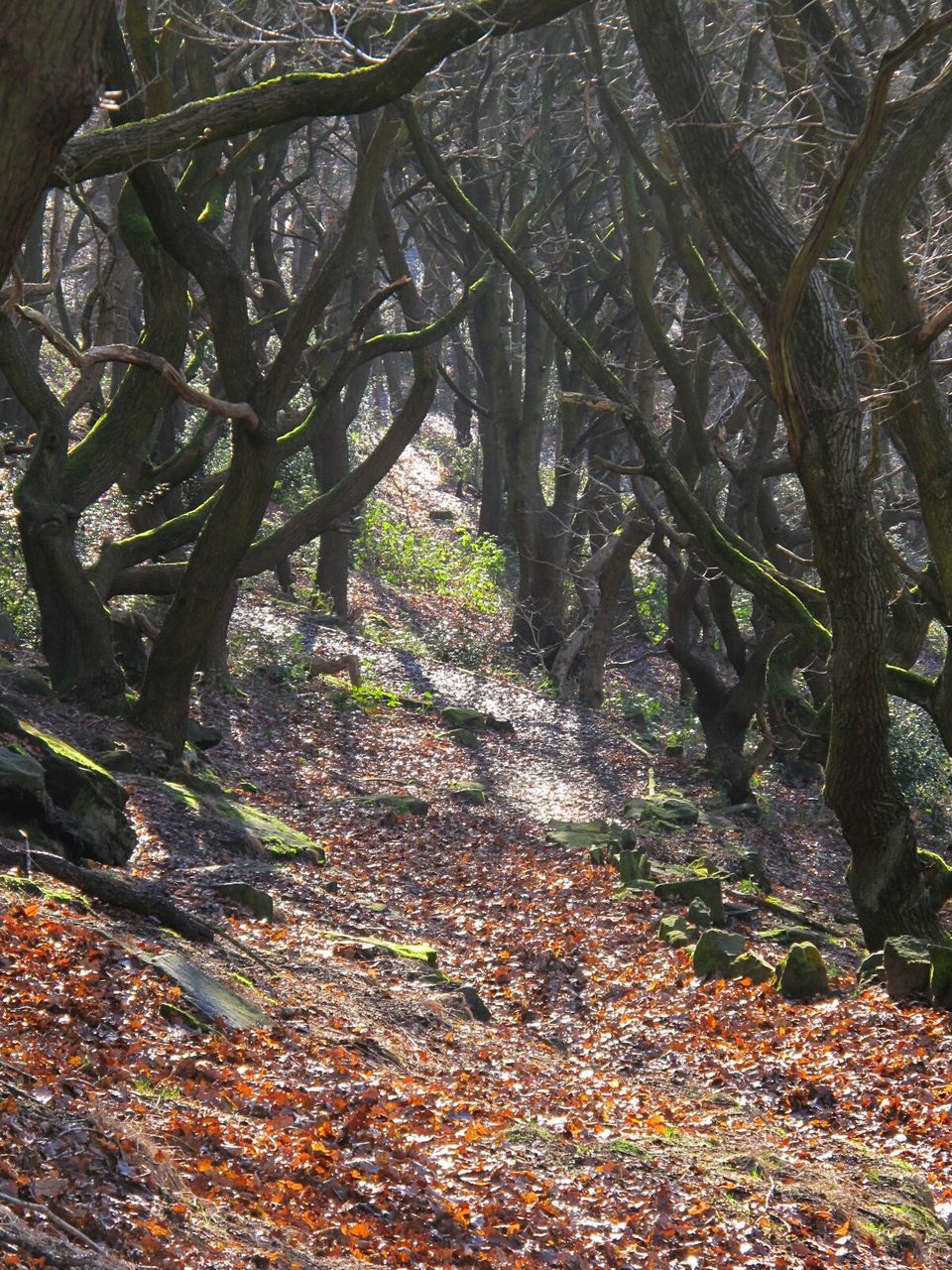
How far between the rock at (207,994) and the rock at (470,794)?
25.2 ft

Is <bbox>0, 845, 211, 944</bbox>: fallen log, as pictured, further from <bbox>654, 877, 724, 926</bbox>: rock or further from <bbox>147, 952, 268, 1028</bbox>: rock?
<bbox>654, 877, 724, 926</bbox>: rock

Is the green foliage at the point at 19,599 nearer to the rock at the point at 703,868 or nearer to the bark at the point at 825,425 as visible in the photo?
the rock at the point at 703,868

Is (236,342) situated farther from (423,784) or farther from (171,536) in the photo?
(423,784)

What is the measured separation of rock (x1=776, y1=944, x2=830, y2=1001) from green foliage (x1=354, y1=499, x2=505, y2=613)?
15997 millimetres

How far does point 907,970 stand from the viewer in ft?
26.6

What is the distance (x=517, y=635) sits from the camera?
21.8m

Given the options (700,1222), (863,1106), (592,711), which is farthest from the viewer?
(592,711)

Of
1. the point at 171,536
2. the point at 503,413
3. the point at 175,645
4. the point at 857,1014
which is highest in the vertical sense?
the point at 503,413

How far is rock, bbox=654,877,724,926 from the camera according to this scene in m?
10.8

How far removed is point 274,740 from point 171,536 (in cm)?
288

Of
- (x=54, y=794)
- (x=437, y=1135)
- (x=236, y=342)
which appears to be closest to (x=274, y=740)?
(x=236, y=342)

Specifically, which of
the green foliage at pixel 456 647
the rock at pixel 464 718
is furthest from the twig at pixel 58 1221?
the green foliage at pixel 456 647

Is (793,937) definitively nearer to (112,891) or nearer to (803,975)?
(803,975)

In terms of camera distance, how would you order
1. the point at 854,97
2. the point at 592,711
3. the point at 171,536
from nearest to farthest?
the point at 854,97 → the point at 171,536 → the point at 592,711
